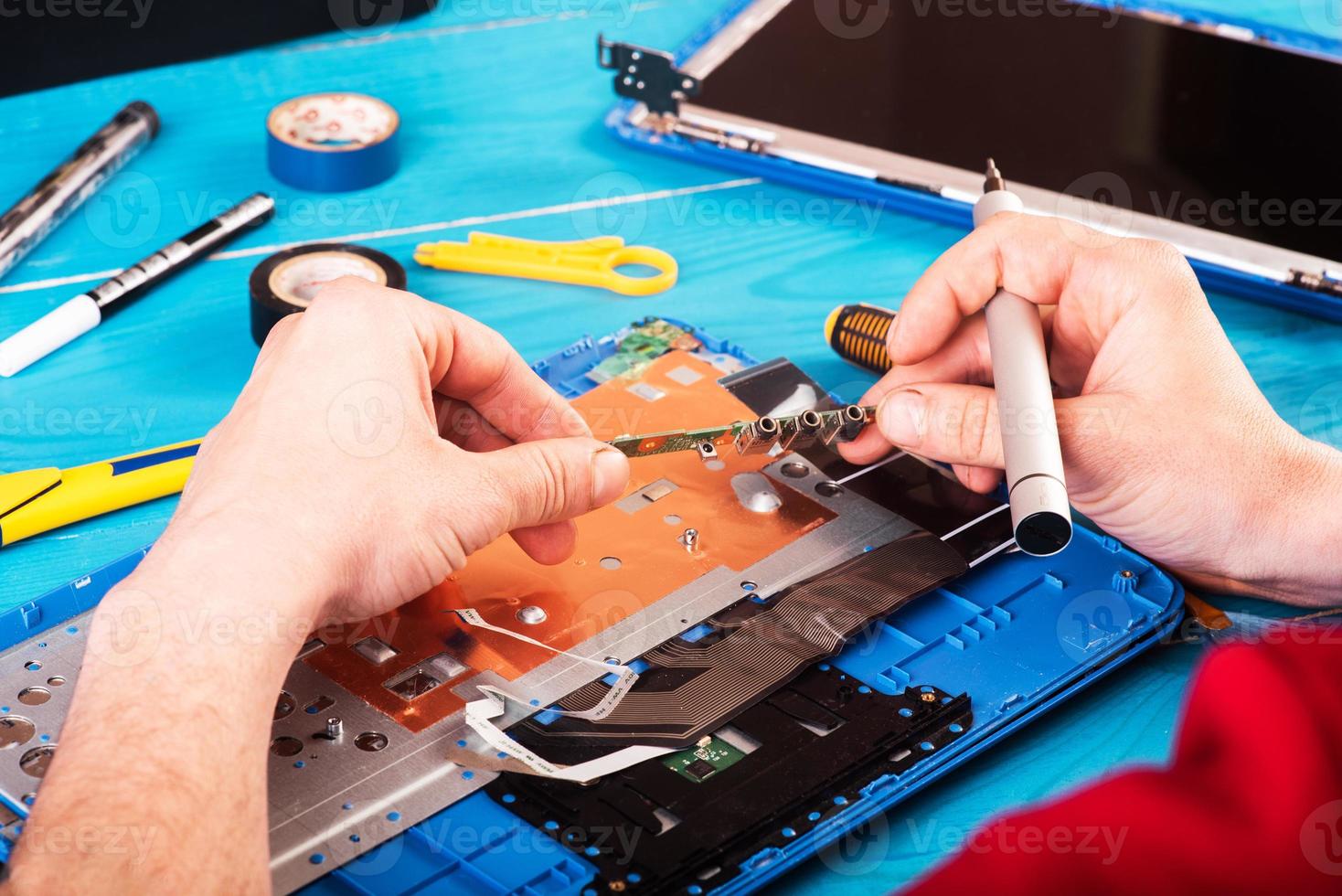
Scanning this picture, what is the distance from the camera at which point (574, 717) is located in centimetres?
113

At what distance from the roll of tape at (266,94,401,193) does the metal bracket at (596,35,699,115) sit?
0.33 m

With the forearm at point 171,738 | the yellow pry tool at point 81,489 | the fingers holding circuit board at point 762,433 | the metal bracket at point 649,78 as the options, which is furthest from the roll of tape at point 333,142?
the forearm at point 171,738

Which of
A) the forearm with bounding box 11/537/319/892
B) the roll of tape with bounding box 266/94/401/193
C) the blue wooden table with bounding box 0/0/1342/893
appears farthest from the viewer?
the roll of tape with bounding box 266/94/401/193

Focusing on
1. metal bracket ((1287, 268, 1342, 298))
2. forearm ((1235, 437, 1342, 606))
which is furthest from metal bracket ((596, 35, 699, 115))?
forearm ((1235, 437, 1342, 606))

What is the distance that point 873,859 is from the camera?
3.62ft

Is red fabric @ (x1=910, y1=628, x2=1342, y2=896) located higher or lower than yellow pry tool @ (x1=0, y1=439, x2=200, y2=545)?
higher

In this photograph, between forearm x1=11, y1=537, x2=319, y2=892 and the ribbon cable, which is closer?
forearm x1=11, y1=537, x2=319, y2=892

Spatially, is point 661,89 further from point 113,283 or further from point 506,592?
point 506,592

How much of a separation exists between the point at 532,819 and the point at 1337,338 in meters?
1.30

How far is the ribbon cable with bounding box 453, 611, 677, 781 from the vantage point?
1071 millimetres

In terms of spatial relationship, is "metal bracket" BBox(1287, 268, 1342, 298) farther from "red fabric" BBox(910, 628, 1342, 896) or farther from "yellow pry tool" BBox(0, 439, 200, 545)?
"yellow pry tool" BBox(0, 439, 200, 545)

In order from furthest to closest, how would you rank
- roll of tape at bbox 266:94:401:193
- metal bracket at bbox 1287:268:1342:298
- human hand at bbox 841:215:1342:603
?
roll of tape at bbox 266:94:401:193, metal bracket at bbox 1287:268:1342:298, human hand at bbox 841:215:1342:603

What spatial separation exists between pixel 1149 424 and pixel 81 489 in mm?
1058

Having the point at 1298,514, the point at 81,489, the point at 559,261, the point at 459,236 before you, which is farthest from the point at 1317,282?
the point at 81,489
